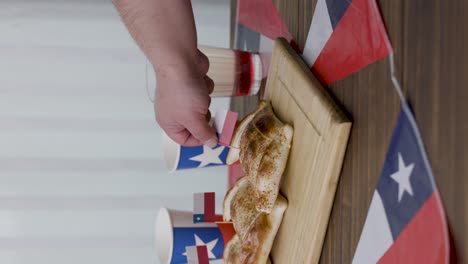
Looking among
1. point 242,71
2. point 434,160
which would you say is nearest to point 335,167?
point 434,160

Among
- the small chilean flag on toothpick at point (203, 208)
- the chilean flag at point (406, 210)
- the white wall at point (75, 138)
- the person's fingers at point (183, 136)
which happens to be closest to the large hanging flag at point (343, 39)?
the chilean flag at point (406, 210)

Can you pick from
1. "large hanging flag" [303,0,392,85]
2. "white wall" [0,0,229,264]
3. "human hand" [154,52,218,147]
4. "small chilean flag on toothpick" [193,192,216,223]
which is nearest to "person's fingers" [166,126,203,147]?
"human hand" [154,52,218,147]

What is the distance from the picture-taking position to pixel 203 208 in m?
1.23

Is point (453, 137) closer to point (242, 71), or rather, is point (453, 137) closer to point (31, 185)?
point (242, 71)

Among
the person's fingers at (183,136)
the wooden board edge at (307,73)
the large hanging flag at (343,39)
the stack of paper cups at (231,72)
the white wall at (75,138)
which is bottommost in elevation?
the white wall at (75,138)

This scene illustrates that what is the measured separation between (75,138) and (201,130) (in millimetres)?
1266

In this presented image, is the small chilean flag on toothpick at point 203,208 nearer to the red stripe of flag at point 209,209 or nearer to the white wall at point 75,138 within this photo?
the red stripe of flag at point 209,209

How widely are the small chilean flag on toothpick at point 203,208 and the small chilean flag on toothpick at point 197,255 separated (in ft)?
0.18

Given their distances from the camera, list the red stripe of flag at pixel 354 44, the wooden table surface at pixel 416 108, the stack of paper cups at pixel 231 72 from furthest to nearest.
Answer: the stack of paper cups at pixel 231 72 → the red stripe of flag at pixel 354 44 → the wooden table surface at pixel 416 108

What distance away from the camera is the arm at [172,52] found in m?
0.87

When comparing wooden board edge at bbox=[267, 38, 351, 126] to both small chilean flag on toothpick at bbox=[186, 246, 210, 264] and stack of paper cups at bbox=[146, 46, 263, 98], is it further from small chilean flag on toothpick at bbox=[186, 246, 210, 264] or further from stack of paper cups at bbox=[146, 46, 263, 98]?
small chilean flag on toothpick at bbox=[186, 246, 210, 264]

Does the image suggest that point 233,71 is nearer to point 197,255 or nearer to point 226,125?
point 226,125

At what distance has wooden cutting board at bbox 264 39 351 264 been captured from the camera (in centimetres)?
76

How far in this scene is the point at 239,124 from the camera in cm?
114
